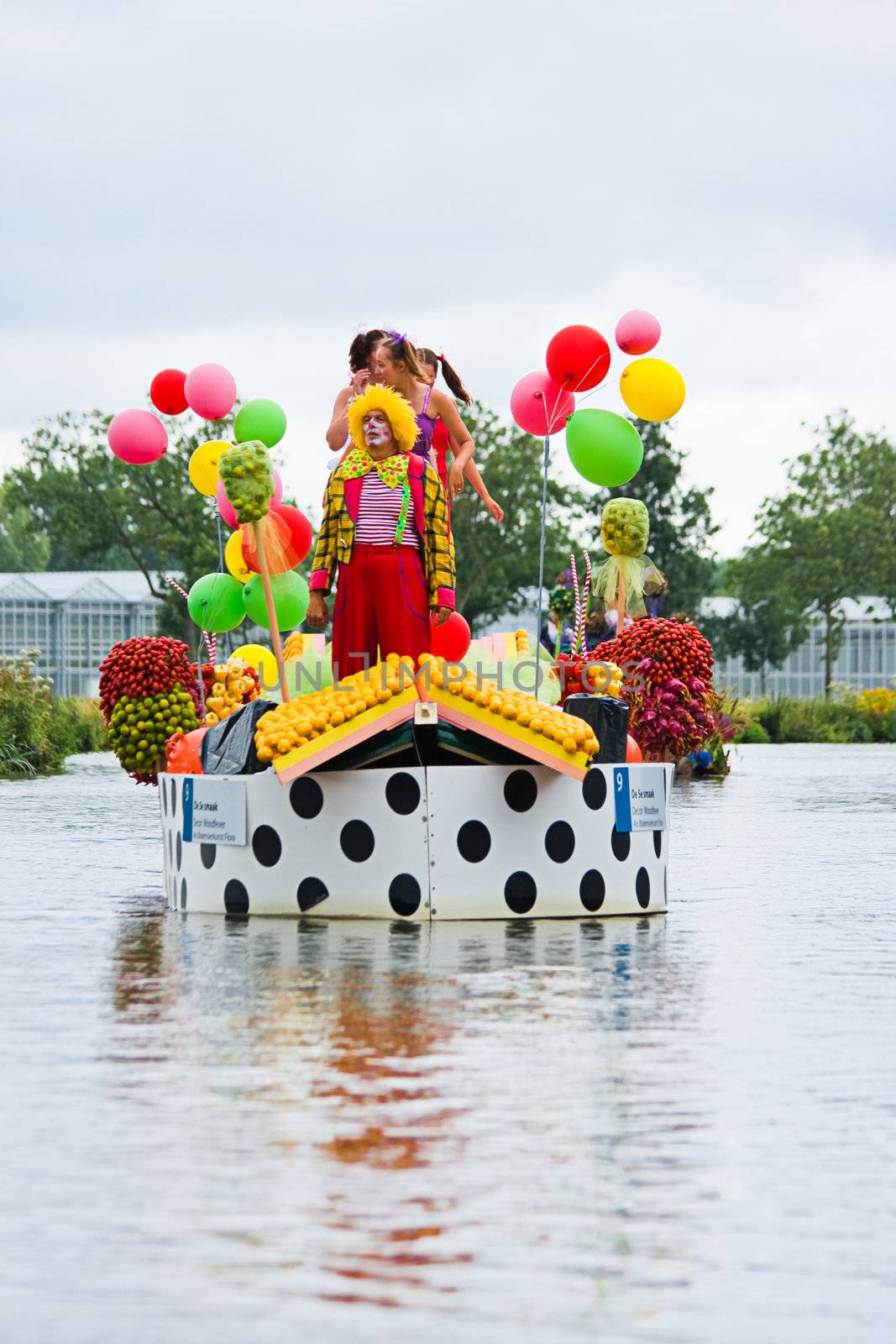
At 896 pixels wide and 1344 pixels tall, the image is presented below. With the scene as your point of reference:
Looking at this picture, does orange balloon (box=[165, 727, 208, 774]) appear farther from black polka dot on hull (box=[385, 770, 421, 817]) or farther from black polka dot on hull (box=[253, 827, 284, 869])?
black polka dot on hull (box=[385, 770, 421, 817])

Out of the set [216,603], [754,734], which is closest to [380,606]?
[216,603]

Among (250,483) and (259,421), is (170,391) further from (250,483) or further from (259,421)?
(250,483)

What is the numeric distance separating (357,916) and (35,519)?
191 ft

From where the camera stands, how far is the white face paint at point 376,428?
28.5ft

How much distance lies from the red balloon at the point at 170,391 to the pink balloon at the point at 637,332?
2379 millimetres

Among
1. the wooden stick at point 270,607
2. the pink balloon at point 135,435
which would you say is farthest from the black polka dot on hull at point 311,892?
the pink balloon at point 135,435

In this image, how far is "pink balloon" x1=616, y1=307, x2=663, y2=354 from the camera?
10.4 metres

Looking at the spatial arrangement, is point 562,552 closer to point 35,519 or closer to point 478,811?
point 35,519

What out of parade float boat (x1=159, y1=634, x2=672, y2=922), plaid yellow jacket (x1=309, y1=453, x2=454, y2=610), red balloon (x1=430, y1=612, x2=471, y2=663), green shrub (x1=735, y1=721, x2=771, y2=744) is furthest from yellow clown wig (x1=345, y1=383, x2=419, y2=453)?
green shrub (x1=735, y1=721, x2=771, y2=744)

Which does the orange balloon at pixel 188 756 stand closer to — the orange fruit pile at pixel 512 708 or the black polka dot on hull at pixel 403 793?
the black polka dot on hull at pixel 403 793

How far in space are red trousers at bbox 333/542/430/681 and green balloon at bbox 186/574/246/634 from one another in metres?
1.78

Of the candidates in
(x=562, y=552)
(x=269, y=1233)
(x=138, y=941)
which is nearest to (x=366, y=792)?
(x=138, y=941)

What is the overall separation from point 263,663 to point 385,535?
72.4 inches

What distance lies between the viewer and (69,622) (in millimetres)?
56000
